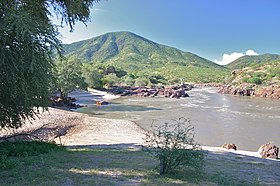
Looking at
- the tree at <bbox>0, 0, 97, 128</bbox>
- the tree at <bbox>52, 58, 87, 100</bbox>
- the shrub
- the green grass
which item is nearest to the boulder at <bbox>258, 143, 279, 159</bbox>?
the green grass

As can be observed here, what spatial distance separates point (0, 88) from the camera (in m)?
9.01

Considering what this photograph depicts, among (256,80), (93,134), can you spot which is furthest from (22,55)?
(256,80)

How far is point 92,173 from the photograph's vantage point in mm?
7727

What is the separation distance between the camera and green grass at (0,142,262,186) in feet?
22.6

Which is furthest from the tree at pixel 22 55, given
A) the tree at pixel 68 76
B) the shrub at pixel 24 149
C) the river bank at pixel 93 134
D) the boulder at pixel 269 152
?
the tree at pixel 68 76

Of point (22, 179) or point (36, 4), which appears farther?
point (36, 4)

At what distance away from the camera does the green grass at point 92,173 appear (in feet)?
22.6

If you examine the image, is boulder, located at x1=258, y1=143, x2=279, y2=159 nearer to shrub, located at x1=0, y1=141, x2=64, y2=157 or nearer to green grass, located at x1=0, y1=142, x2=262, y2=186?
green grass, located at x1=0, y1=142, x2=262, y2=186

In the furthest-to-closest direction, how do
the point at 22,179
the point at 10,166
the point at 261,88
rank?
the point at 261,88 < the point at 10,166 < the point at 22,179

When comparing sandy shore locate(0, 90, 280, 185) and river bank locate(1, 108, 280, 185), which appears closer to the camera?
river bank locate(1, 108, 280, 185)

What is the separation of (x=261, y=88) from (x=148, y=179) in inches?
2946

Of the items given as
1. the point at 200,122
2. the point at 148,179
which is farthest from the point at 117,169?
the point at 200,122

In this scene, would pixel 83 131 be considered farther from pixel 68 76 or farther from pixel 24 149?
pixel 68 76

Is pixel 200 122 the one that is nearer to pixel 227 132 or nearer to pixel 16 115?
pixel 227 132
